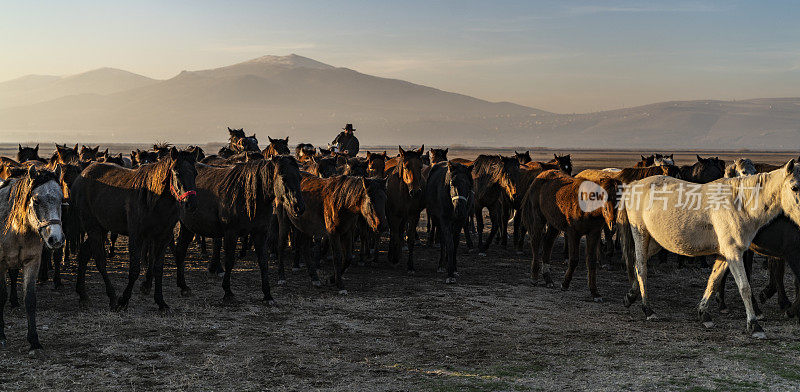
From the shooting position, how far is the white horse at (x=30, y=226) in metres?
7.59

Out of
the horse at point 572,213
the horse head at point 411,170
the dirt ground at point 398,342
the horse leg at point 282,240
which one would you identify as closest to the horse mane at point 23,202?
the dirt ground at point 398,342

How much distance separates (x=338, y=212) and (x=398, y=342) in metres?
3.99

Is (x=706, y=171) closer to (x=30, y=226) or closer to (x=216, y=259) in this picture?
(x=216, y=259)

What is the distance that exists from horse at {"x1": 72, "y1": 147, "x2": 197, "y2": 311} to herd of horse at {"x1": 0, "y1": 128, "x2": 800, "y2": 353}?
2 centimetres

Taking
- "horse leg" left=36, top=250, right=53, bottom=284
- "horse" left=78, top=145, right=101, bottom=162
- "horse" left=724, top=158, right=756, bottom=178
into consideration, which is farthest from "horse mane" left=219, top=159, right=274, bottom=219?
"horse" left=724, top=158, right=756, bottom=178

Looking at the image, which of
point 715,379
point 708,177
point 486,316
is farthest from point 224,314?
point 708,177

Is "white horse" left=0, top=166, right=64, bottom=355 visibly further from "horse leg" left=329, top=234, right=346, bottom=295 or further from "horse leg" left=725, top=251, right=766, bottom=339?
"horse leg" left=725, top=251, right=766, bottom=339

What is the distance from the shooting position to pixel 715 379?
7086 millimetres

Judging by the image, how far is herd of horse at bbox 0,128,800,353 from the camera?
28.7ft

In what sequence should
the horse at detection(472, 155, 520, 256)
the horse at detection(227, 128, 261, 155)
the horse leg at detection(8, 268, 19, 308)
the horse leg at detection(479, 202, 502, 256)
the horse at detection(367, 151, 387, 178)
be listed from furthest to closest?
the horse at detection(227, 128, 261, 155) → the horse at detection(367, 151, 387, 178) → the horse leg at detection(479, 202, 502, 256) → the horse at detection(472, 155, 520, 256) → the horse leg at detection(8, 268, 19, 308)

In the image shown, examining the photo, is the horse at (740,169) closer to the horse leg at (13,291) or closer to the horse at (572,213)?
the horse at (572,213)

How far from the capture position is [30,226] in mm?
7898

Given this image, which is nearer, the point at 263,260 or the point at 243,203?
the point at 243,203

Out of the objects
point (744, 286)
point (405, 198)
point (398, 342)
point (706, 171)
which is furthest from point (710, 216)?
point (405, 198)
